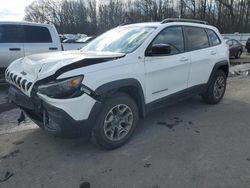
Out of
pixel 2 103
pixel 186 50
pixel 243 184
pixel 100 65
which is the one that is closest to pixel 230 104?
pixel 186 50

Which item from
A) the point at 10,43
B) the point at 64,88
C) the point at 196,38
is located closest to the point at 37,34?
the point at 10,43

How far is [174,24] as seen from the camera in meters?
4.83

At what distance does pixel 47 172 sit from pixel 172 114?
2.93 meters

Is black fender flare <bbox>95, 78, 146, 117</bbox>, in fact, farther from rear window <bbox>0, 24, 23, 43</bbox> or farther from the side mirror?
rear window <bbox>0, 24, 23, 43</bbox>

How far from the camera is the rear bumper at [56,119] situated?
3.22 metres

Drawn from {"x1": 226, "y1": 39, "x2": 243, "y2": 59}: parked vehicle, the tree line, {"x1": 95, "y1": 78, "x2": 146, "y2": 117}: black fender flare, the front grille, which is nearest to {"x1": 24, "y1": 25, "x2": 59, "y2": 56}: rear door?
the front grille

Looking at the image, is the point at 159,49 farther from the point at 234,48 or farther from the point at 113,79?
the point at 234,48

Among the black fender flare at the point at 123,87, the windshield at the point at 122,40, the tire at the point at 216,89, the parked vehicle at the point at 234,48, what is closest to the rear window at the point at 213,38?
the tire at the point at 216,89

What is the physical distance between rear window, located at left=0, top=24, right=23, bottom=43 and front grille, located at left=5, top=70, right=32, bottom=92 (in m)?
3.98

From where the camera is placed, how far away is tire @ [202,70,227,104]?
5848 mm

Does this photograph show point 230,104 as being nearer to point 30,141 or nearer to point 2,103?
point 30,141

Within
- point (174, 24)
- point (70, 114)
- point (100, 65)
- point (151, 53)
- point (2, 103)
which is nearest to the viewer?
point (70, 114)

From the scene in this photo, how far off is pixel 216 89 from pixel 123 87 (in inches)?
121

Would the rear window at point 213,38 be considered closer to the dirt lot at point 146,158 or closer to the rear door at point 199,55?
the rear door at point 199,55
